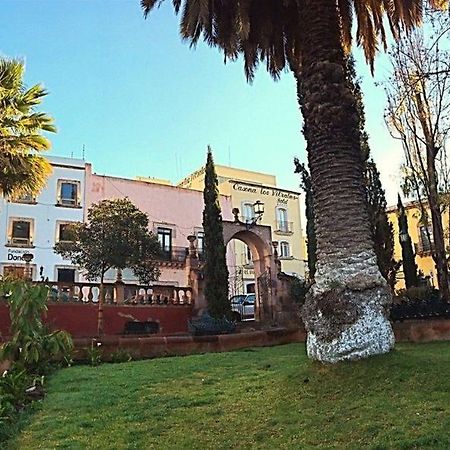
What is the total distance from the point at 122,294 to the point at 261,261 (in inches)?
275

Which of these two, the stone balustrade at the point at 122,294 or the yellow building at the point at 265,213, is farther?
the yellow building at the point at 265,213

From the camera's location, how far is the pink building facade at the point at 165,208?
34.3m

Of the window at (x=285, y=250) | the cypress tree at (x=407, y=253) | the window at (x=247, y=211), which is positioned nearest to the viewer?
the cypress tree at (x=407, y=253)

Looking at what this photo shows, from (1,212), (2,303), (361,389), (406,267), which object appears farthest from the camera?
(1,212)

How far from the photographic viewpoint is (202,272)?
2056cm

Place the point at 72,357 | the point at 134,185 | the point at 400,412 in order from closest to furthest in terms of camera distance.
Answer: the point at 400,412, the point at 72,357, the point at 134,185

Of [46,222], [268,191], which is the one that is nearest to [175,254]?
[46,222]

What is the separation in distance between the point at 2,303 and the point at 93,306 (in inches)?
116

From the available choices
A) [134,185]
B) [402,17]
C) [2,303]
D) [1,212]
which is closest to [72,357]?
[2,303]

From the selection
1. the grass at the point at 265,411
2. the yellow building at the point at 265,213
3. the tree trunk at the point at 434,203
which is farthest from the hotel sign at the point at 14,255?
the grass at the point at 265,411

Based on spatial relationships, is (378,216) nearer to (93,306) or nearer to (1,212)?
(93,306)

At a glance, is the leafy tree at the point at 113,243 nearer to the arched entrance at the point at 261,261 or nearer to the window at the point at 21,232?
the arched entrance at the point at 261,261

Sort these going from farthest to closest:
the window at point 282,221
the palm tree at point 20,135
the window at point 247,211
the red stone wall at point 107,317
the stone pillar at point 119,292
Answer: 1. the window at point 282,221
2. the window at point 247,211
3. the stone pillar at point 119,292
4. the red stone wall at point 107,317
5. the palm tree at point 20,135

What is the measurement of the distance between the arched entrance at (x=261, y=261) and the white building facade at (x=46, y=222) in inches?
551
